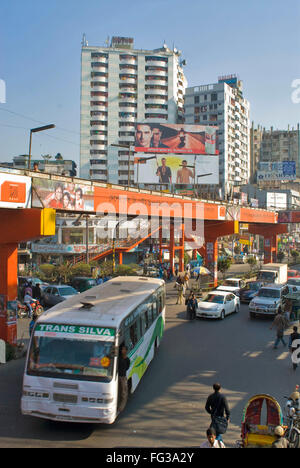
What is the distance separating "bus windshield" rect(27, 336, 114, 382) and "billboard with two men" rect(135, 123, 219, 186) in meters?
46.5

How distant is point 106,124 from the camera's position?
8731 cm

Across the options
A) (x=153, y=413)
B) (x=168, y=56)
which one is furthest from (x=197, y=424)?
(x=168, y=56)

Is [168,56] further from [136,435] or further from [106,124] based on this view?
[136,435]

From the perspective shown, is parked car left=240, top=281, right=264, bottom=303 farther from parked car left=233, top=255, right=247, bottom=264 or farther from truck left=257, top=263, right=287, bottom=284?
parked car left=233, top=255, right=247, bottom=264

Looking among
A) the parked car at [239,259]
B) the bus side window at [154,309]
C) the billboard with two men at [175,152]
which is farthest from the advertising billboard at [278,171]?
the bus side window at [154,309]

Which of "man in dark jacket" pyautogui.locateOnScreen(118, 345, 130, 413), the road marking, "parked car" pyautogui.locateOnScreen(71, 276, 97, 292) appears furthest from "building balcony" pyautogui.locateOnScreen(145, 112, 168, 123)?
"man in dark jacket" pyautogui.locateOnScreen(118, 345, 130, 413)

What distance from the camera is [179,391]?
10.2 meters

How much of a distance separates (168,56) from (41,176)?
8193 centimetres

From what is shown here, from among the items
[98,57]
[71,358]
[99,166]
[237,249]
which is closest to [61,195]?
[71,358]

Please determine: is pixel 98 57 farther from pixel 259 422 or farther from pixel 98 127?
pixel 259 422

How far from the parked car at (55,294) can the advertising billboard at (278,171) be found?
2716 inches

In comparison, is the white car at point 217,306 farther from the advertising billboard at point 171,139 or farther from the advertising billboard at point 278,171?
the advertising billboard at point 278,171

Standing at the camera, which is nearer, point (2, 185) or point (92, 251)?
point (2, 185)
